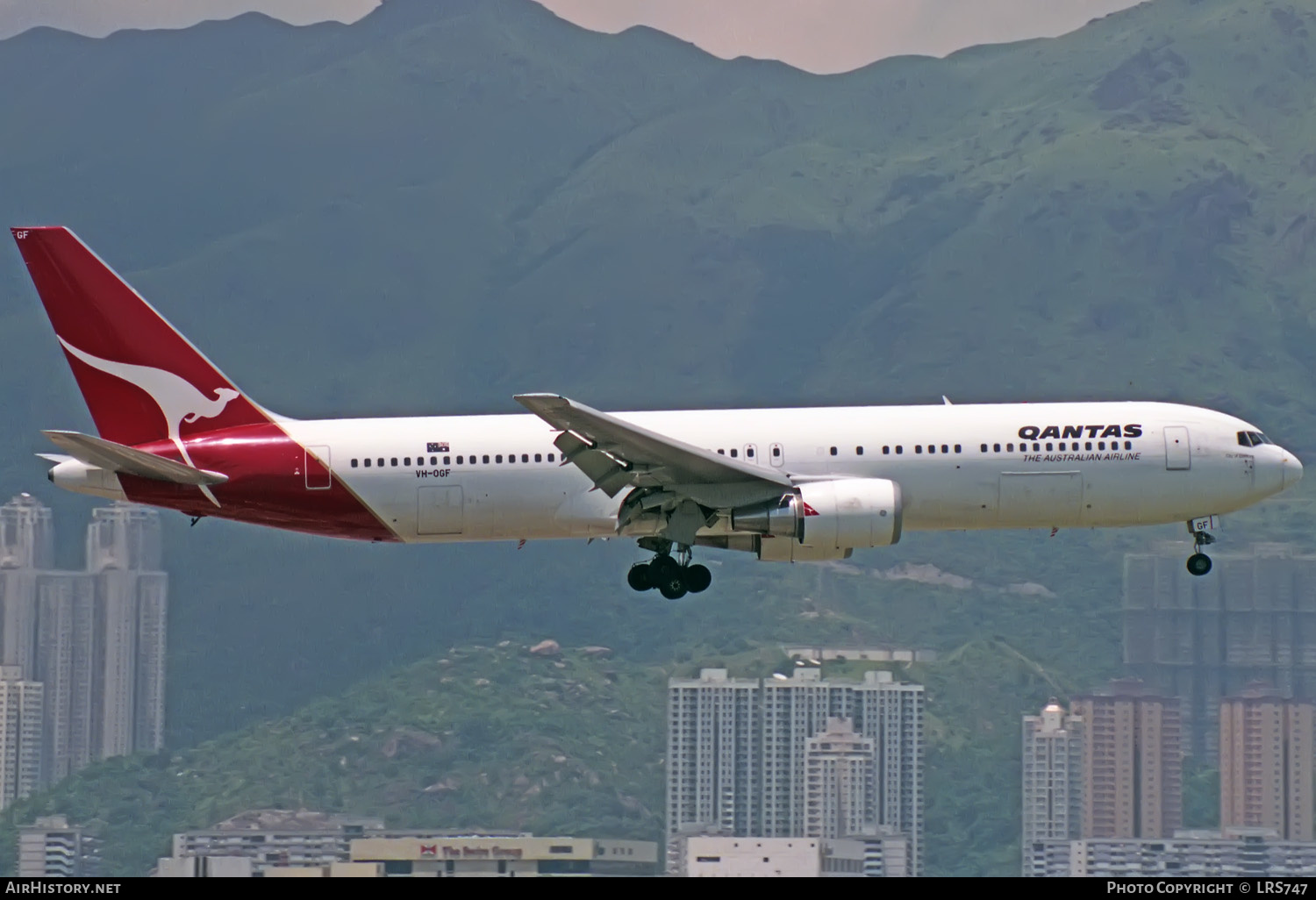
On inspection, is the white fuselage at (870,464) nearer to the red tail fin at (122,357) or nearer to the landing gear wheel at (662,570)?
the landing gear wheel at (662,570)

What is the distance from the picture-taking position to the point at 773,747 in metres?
160

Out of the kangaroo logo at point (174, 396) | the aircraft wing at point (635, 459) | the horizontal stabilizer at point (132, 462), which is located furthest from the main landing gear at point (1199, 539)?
the kangaroo logo at point (174, 396)

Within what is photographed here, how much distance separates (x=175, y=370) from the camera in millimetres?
49469

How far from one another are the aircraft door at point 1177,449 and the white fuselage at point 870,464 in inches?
1.1

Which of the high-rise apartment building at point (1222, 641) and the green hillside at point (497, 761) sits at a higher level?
the high-rise apartment building at point (1222, 641)

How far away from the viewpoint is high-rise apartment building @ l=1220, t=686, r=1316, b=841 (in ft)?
472

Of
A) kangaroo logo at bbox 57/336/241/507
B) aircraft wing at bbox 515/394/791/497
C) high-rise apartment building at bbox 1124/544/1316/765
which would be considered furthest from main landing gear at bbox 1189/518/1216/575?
high-rise apartment building at bbox 1124/544/1316/765

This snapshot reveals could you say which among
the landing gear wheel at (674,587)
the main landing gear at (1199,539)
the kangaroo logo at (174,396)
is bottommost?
the landing gear wheel at (674,587)

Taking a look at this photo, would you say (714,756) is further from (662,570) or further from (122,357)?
(122,357)

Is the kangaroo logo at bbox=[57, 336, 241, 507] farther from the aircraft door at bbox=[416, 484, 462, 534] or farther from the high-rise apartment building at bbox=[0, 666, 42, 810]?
the high-rise apartment building at bbox=[0, 666, 42, 810]

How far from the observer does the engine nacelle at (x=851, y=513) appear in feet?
149

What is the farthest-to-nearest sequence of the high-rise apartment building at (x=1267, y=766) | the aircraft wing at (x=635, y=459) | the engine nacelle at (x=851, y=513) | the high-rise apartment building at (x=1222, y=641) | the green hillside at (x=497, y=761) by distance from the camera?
the high-rise apartment building at (x=1222, y=641)
the green hillside at (x=497, y=761)
the high-rise apartment building at (x=1267, y=766)
the engine nacelle at (x=851, y=513)
the aircraft wing at (x=635, y=459)

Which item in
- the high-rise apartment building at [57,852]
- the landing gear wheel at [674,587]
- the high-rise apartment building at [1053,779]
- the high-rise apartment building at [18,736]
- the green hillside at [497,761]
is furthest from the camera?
the high-rise apartment building at [18,736]

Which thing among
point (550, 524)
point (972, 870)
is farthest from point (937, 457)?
point (972, 870)
